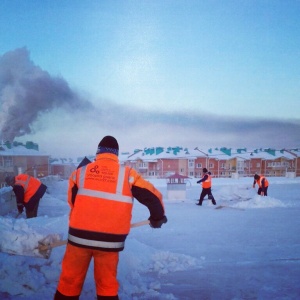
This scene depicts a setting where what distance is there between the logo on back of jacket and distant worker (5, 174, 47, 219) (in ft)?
14.9

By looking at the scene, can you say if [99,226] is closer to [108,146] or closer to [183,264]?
[108,146]

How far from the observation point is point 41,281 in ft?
11.2

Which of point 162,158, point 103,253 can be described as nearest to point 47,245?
point 103,253

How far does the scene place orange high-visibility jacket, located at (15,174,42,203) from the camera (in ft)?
21.6

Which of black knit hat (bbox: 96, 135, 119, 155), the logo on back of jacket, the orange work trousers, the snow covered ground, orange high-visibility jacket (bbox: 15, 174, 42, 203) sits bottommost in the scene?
the snow covered ground

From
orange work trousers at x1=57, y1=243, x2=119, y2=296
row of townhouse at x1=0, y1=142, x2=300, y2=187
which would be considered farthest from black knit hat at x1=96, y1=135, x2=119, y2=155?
row of townhouse at x1=0, y1=142, x2=300, y2=187

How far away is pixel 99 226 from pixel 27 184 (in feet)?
15.8

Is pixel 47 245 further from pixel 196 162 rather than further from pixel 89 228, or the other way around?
pixel 196 162

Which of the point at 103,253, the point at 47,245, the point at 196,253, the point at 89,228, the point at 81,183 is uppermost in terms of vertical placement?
the point at 81,183

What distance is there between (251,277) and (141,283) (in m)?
1.48

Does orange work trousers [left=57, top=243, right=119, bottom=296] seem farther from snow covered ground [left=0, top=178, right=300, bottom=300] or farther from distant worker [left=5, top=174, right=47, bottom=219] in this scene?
distant worker [left=5, top=174, right=47, bottom=219]

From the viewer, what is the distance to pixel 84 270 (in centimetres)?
254

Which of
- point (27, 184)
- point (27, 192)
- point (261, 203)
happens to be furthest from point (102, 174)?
point (261, 203)

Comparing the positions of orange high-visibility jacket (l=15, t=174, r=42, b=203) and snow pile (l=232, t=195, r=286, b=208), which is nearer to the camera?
orange high-visibility jacket (l=15, t=174, r=42, b=203)
